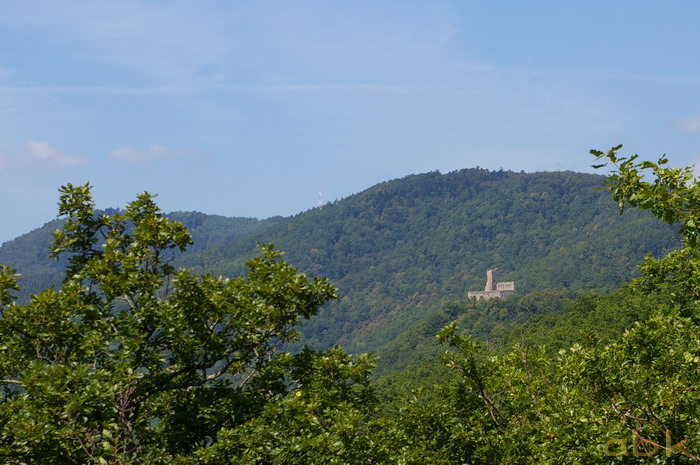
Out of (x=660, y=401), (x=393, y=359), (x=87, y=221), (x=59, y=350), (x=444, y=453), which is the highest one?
(x=87, y=221)

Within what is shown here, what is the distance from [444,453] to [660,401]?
9.13 feet

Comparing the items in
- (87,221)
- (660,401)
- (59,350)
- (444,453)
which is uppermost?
(87,221)

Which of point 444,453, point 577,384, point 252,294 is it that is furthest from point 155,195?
point 577,384

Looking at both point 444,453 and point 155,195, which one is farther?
point 155,195

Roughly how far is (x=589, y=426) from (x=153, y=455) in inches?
214

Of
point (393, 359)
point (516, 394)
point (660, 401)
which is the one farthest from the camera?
point (393, 359)

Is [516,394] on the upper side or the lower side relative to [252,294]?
lower

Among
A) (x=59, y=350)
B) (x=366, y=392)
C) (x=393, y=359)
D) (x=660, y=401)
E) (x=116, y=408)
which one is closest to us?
(x=660, y=401)

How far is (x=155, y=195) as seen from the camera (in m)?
12.1

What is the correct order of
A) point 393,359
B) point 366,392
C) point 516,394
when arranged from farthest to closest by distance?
point 393,359, point 516,394, point 366,392

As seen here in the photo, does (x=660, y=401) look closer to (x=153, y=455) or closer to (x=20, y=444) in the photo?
(x=153, y=455)

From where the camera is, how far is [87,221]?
11.8 m

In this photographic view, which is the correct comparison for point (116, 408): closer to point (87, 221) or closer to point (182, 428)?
point (182, 428)

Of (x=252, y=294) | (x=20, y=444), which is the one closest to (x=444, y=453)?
(x=252, y=294)
